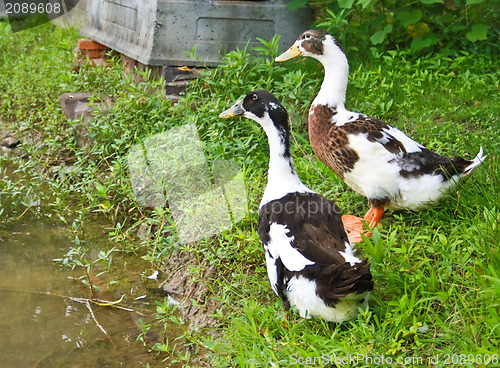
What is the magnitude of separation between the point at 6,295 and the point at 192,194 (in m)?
1.46

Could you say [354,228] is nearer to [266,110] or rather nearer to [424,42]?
[266,110]

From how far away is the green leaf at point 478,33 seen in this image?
5.19m

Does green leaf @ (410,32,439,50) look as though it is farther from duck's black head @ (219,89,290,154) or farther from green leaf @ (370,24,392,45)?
duck's black head @ (219,89,290,154)

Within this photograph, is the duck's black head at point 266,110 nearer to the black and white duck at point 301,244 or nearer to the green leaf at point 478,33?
the black and white duck at point 301,244

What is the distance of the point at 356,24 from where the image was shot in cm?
566

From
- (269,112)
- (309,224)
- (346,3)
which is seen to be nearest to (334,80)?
(269,112)

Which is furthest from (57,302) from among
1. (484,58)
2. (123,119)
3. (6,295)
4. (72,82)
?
(484,58)

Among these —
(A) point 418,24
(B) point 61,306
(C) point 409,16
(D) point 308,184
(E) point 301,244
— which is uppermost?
(C) point 409,16

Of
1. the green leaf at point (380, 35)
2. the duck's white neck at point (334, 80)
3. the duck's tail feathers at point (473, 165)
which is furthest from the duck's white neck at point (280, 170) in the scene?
the green leaf at point (380, 35)

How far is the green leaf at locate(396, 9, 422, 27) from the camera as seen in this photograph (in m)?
5.20

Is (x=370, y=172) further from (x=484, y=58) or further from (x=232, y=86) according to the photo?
(x=484, y=58)

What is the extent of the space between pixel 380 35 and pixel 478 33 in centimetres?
91

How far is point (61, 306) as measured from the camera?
3.52m

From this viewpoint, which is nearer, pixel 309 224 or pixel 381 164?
pixel 309 224
